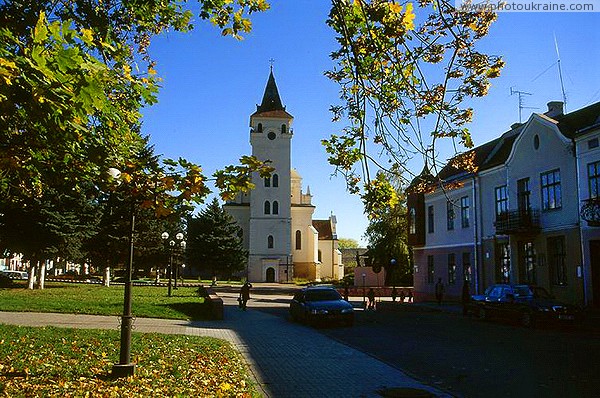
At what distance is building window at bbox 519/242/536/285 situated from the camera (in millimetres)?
26953

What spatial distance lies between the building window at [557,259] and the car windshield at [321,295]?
1054cm

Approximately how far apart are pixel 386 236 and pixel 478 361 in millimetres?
44973

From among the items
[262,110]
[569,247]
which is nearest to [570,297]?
[569,247]

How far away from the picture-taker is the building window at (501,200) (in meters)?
29.6

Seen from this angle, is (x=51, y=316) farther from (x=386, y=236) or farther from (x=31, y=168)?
(x=386, y=236)

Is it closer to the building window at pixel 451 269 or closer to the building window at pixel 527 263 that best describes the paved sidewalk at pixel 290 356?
the building window at pixel 527 263

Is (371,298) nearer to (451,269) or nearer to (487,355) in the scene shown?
(451,269)

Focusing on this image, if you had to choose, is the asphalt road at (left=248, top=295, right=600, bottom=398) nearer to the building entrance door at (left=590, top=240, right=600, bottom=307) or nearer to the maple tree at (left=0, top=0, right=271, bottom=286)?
the building entrance door at (left=590, top=240, right=600, bottom=307)

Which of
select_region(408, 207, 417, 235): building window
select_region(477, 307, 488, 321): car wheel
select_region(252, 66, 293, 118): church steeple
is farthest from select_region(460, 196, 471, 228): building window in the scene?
select_region(252, 66, 293, 118): church steeple

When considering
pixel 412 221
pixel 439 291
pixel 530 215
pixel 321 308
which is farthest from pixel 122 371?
pixel 412 221

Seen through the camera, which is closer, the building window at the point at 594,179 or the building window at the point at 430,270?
the building window at the point at 594,179

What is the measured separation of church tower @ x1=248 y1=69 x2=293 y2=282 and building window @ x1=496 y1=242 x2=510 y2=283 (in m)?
46.5

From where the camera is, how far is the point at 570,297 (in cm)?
2366

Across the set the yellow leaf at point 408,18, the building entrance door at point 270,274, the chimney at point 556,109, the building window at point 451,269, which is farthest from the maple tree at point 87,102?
the building entrance door at point 270,274
